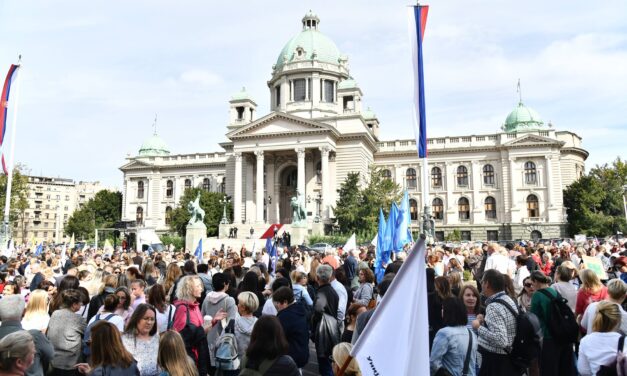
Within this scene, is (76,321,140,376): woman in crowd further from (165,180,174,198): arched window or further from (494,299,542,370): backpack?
(165,180,174,198): arched window

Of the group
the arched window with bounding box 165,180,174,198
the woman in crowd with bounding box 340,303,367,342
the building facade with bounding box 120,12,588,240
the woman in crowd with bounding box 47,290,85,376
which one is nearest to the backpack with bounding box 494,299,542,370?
the woman in crowd with bounding box 340,303,367,342

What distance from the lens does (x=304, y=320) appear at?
20.8 ft

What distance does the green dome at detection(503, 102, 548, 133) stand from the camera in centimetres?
6091

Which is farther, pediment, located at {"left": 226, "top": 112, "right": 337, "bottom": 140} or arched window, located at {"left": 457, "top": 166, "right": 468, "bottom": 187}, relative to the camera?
arched window, located at {"left": 457, "top": 166, "right": 468, "bottom": 187}

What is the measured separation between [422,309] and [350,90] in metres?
60.7

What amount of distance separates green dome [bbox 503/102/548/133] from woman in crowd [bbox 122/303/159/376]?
6104cm

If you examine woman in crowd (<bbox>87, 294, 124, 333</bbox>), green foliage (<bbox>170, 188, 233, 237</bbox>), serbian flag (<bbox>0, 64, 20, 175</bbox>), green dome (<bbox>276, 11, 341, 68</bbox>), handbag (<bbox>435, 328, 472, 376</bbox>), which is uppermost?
green dome (<bbox>276, 11, 341, 68</bbox>)

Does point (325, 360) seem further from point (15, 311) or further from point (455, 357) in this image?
point (15, 311)

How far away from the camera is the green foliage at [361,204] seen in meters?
50.1

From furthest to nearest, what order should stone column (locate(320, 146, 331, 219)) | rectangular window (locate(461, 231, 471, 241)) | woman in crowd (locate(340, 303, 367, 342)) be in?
rectangular window (locate(461, 231, 471, 241))
stone column (locate(320, 146, 331, 219))
woman in crowd (locate(340, 303, 367, 342))

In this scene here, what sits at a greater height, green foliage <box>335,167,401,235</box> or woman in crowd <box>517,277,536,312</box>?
green foliage <box>335,167,401,235</box>

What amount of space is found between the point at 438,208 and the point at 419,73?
52874 mm

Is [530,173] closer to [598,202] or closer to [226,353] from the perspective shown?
[598,202]

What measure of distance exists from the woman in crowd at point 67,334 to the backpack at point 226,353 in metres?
1.66
